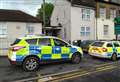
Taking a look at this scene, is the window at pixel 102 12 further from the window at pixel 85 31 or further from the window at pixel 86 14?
the window at pixel 85 31

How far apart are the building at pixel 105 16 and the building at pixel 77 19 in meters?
1.02

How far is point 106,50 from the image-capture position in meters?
17.4

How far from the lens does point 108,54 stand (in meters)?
17.4

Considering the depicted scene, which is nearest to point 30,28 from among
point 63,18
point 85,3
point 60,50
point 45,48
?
point 63,18

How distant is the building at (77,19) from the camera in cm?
3002

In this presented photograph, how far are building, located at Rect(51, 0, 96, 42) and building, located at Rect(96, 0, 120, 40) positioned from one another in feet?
3.34

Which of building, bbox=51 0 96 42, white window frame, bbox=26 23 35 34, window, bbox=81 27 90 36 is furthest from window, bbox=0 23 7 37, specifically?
window, bbox=81 27 90 36

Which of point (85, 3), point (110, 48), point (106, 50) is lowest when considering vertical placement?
point (106, 50)

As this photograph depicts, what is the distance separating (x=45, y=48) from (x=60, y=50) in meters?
1.23

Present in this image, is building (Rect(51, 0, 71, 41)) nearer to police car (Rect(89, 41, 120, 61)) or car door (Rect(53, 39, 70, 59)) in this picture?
police car (Rect(89, 41, 120, 61))

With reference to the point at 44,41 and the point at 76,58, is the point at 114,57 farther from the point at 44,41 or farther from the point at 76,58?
the point at 44,41

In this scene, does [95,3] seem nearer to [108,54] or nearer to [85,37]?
[85,37]

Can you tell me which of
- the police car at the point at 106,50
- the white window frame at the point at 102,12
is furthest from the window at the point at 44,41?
the white window frame at the point at 102,12

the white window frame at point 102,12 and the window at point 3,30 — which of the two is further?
the white window frame at point 102,12
